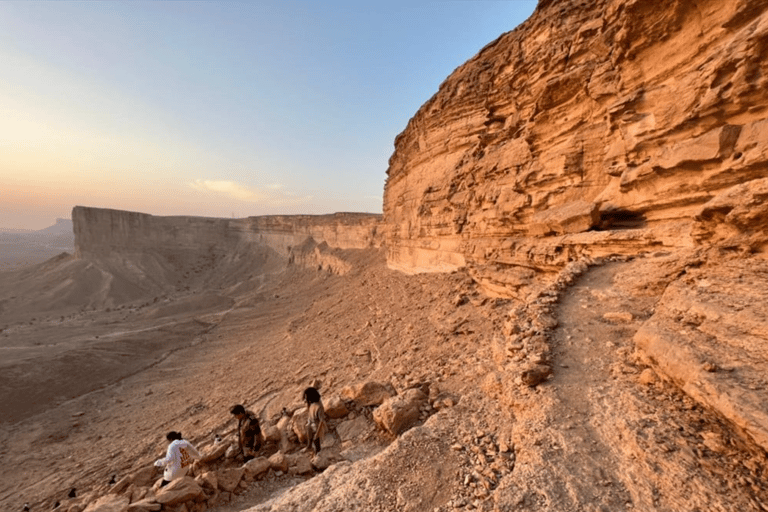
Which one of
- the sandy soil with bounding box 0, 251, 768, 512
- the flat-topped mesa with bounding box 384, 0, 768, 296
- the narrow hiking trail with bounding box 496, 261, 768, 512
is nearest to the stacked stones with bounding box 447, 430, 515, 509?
the sandy soil with bounding box 0, 251, 768, 512

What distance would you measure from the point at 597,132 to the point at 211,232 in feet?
164

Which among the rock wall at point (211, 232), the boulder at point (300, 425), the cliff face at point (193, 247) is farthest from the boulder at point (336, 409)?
the rock wall at point (211, 232)

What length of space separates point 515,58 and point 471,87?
2.45 metres

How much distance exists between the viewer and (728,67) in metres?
5.08

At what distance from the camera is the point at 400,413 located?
4.63m

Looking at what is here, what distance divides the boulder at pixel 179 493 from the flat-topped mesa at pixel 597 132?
6.98m

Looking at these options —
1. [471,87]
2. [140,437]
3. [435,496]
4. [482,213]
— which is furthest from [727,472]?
[471,87]

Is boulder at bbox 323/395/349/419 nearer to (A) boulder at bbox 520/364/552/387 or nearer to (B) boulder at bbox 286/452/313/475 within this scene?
(B) boulder at bbox 286/452/313/475

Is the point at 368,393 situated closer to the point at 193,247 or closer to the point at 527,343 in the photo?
the point at 527,343

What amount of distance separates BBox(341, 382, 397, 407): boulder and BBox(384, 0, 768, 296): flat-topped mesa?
13.7 ft

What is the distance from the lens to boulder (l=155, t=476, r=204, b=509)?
368 cm

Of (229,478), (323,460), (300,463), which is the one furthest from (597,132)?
(229,478)

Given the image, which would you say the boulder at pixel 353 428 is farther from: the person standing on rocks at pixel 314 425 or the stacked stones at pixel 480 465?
the stacked stones at pixel 480 465

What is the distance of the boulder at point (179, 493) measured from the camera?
145 inches
